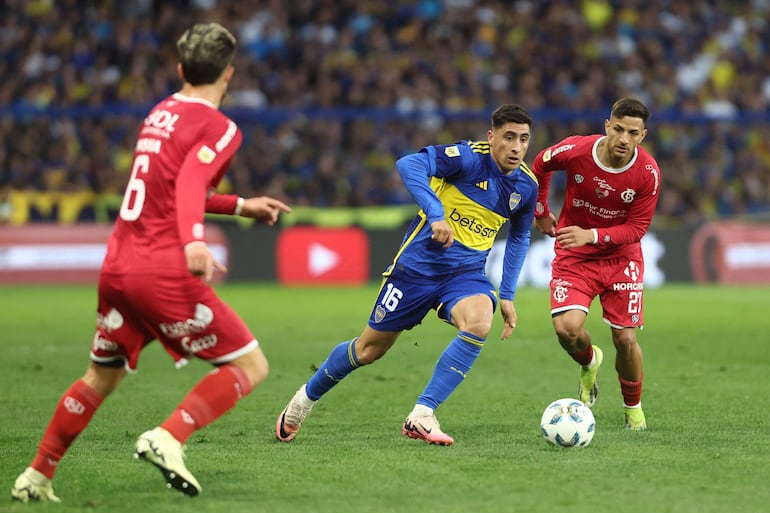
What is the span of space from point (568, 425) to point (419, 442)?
905 millimetres

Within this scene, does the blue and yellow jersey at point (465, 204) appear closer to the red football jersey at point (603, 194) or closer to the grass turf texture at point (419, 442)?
the red football jersey at point (603, 194)

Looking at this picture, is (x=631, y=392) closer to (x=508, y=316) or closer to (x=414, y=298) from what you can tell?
(x=508, y=316)

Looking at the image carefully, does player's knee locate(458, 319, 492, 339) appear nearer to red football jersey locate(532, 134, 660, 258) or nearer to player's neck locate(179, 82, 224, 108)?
red football jersey locate(532, 134, 660, 258)

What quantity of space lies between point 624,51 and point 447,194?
59.7 ft

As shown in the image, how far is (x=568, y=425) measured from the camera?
6.97 meters

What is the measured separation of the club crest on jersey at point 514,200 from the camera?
7.74 meters

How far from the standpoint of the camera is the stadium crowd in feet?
68.1

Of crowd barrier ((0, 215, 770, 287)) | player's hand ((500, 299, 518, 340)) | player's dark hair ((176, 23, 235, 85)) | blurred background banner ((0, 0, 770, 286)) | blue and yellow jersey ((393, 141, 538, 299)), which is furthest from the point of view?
blurred background banner ((0, 0, 770, 286))

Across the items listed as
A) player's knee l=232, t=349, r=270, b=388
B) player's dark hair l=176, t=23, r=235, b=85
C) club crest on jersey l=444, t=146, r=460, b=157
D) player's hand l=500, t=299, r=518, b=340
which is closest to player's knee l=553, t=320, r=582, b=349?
player's hand l=500, t=299, r=518, b=340

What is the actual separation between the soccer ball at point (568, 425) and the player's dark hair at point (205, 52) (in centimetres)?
289

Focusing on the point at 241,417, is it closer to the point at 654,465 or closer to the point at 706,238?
the point at 654,465

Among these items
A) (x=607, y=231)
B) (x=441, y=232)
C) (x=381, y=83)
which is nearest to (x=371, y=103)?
(x=381, y=83)

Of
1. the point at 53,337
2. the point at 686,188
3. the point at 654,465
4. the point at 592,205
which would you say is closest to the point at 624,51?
the point at 686,188

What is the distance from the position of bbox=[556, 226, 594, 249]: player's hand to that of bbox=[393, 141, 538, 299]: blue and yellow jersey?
0.83ft
